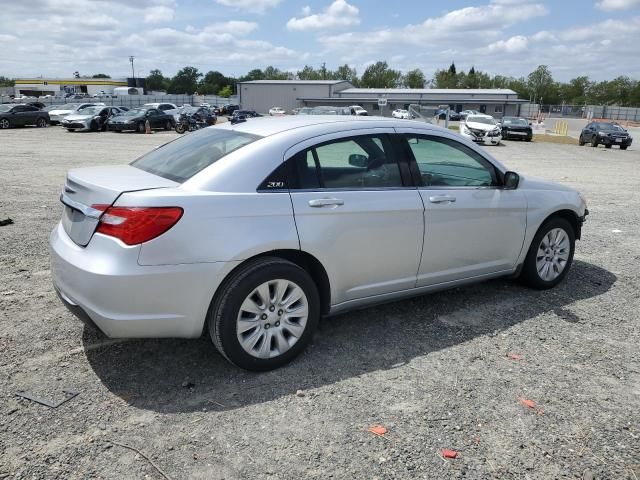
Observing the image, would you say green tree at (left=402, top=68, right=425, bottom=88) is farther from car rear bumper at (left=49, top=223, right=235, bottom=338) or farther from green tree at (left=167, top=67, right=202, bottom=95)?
car rear bumper at (left=49, top=223, right=235, bottom=338)

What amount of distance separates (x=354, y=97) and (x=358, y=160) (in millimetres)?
83281

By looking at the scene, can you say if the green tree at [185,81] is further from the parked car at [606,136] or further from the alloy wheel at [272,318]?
the alloy wheel at [272,318]

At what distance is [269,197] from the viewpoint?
3422 mm

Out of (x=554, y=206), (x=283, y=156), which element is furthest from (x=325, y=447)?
(x=554, y=206)

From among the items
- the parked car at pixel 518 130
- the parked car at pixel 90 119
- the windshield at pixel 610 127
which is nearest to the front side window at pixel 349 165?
the parked car at pixel 90 119

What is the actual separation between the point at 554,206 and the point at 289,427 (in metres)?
3.49

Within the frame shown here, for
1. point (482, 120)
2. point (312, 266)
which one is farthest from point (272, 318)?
point (482, 120)

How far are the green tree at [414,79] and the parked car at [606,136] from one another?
10478cm

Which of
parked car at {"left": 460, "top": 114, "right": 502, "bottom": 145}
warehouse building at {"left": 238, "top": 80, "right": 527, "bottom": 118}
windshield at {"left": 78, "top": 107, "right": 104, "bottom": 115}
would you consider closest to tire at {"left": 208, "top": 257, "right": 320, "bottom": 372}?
parked car at {"left": 460, "top": 114, "right": 502, "bottom": 145}

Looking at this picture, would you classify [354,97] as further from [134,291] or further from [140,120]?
[134,291]

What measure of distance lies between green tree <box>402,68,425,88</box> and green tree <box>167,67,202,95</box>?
2175 inches

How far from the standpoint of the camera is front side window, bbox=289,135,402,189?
12.1 feet

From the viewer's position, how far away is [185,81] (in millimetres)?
140500

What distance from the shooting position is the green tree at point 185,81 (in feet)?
453
